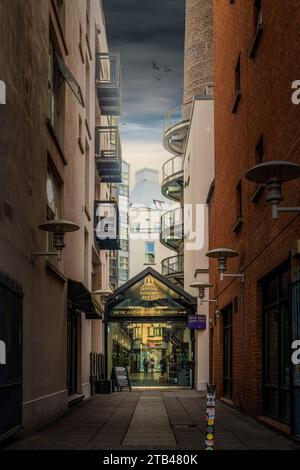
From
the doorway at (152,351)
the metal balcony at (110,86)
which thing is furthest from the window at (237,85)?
the doorway at (152,351)

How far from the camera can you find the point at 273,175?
32.6ft

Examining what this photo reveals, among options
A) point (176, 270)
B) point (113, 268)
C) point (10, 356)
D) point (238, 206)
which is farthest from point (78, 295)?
point (113, 268)

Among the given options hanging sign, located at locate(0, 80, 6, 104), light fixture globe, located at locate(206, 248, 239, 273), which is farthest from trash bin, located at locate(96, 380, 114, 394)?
hanging sign, located at locate(0, 80, 6, 104)

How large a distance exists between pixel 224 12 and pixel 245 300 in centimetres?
884

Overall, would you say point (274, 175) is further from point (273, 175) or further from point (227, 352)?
point (227, 352)

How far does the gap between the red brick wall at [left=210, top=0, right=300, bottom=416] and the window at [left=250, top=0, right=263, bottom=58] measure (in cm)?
17

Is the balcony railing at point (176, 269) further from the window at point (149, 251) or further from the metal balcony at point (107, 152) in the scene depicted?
the window at point (149, 251)

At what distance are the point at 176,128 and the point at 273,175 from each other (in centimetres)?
3173

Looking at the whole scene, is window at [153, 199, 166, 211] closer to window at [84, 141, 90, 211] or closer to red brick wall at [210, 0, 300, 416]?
window at [84, 141, 90, 211]

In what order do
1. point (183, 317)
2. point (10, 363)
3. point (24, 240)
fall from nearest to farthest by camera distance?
point (10, 363)
point (24, 240)
point (183, 317)

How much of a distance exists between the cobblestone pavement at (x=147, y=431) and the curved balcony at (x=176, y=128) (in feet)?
76.9

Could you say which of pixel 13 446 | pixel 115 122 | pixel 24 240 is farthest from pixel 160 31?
pixel 115 122

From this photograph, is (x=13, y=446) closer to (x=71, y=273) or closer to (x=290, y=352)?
(x=290, y=352)

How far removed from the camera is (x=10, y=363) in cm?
1123
